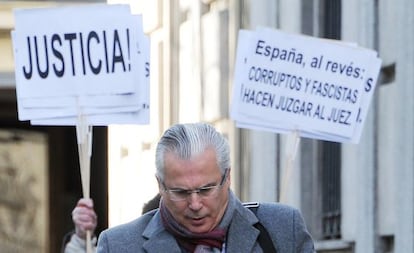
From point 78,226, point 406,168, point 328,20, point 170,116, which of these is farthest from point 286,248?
point 170,116

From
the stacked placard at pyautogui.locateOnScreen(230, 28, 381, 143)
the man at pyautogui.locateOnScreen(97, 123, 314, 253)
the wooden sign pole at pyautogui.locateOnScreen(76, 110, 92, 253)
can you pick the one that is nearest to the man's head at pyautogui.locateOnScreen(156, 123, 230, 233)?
the man at pyautogui.locateOnScreen(97, 123, 314, 253)

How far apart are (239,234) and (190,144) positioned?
395 mm

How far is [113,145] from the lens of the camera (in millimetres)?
18688

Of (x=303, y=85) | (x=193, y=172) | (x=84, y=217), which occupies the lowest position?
(x=84, y=217)

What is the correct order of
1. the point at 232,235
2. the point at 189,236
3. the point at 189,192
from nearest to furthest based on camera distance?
the point at 189,192
the point at 189,236
the point at 232,235

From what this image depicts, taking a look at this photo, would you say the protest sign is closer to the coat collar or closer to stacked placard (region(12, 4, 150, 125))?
stacked placard (region(12, 4, 150, 125))

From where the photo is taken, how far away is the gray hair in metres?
5.26

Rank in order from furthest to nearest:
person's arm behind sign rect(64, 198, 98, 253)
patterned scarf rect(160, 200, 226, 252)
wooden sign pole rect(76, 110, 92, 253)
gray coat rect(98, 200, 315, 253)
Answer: person's arm behind sign rect(64, 198, 98, 253), wooden sign pole rect(76, 110, 92, 253), gray coat rect(98, 200, 315, 253), patterned scarf rect(160, 200, 226, 252)

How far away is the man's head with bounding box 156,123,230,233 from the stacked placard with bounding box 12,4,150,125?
283cm

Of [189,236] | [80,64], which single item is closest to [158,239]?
[189,236]

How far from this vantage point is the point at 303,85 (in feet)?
27.6

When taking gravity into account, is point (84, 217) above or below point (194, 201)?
below

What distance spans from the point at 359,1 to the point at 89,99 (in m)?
2.94

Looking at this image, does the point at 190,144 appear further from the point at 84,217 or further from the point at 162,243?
the point at 84,217
